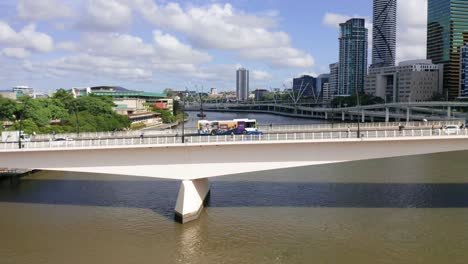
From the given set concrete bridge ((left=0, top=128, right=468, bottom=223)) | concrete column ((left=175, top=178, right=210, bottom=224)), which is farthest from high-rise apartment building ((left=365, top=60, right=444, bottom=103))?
concrete column ((left=175, top=178, right=210, bottom=224))

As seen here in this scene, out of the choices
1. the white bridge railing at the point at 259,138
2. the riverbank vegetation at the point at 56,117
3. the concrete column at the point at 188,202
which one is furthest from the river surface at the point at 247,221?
the riverbank vegetation at the point at 56,117

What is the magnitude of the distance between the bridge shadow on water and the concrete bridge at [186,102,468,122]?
2299 cm

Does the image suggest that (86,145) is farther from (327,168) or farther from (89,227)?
(327,168)

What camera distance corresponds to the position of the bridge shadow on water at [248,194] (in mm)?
26094

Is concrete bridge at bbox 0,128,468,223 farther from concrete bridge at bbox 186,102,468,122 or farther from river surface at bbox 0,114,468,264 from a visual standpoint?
concrete bridge at bbox 186,102,468,122

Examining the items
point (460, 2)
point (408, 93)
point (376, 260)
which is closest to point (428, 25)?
point (460, 2)

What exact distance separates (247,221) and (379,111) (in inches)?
3677

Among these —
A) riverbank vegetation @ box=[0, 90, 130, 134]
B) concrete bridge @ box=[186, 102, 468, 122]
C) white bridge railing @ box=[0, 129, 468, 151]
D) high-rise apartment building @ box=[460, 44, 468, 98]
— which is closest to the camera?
white bridge railing @ box=[0, 129, 468, 151]

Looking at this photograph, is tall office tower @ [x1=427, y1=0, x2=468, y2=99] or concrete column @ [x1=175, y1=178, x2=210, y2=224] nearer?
concrete column @ [x1=175, y1=178, x2=210, y2=224]

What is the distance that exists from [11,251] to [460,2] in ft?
493

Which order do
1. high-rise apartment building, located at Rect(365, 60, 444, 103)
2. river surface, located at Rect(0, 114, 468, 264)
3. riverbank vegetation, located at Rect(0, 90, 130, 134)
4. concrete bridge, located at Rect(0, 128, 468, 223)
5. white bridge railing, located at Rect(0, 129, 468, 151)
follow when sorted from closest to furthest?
river surface, located at Rect(0, 114, 468, 264) → white bridge railing, located at Rect(0, 129, 468, 151) → concrete bridge, located at Rect(0, 128, 468, 223) → riverbank vegetation, located at Rect(0, 90, 130, 134) → high-rise apartment building, located at Rect(365, 60, 444, 103)

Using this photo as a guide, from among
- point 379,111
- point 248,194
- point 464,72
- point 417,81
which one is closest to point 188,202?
point 248,194

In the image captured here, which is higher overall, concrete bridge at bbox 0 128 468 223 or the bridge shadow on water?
concrete bridge at bbox 0 128 468 223

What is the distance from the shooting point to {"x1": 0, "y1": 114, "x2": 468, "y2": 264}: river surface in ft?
63.0
